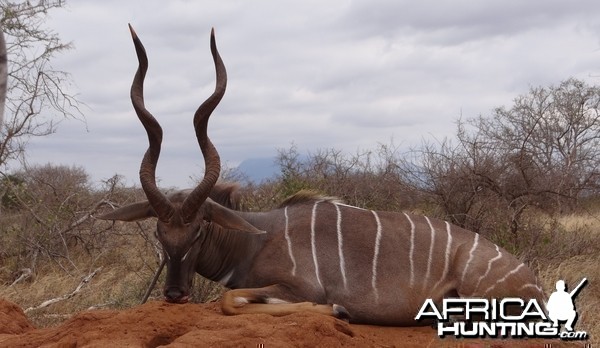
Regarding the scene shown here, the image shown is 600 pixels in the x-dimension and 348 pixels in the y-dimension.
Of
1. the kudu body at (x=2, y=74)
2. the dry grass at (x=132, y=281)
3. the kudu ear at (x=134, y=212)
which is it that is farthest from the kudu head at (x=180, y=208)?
the kudu body at (x=2, y=74)

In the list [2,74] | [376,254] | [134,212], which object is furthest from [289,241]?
[2,74]

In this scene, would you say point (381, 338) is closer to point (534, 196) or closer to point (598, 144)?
point (534, 196)

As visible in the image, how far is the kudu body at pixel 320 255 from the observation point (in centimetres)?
513

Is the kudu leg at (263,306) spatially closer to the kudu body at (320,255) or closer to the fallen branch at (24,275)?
the kudu body at (320,255)

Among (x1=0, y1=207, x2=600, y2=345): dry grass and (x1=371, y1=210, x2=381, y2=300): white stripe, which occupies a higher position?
(x1=371, y1=210, x2=381, y2=300): white stripe

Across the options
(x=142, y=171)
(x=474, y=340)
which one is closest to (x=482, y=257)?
(x=474, y=340)

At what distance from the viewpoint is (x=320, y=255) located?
5.30 metres

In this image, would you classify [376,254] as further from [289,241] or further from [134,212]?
[134,212]

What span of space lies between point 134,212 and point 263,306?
1.31 meters

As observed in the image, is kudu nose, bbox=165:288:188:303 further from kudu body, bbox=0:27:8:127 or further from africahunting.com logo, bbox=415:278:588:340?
kudu body, bbox=0:27:8:127

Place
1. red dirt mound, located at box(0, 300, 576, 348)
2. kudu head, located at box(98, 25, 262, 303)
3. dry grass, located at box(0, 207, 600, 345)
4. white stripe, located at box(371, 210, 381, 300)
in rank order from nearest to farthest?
1. red dirt mound, located at box(0, 300, 576, 348)
2. kudu head, located at box(98, 25, 262, 303)
3. white stripe, located at box(371, 210, 381, 300)
4. dry grass, located at box(0, 207, 600, 345)

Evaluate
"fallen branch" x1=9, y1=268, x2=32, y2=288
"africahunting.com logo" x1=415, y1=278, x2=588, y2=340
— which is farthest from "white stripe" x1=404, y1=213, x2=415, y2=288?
"fallen branch" x1=9, y1=268, x2=32, y2=288

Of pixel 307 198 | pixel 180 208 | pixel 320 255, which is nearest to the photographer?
pixel 180 208

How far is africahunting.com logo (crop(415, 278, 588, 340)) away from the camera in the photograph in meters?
4.85
